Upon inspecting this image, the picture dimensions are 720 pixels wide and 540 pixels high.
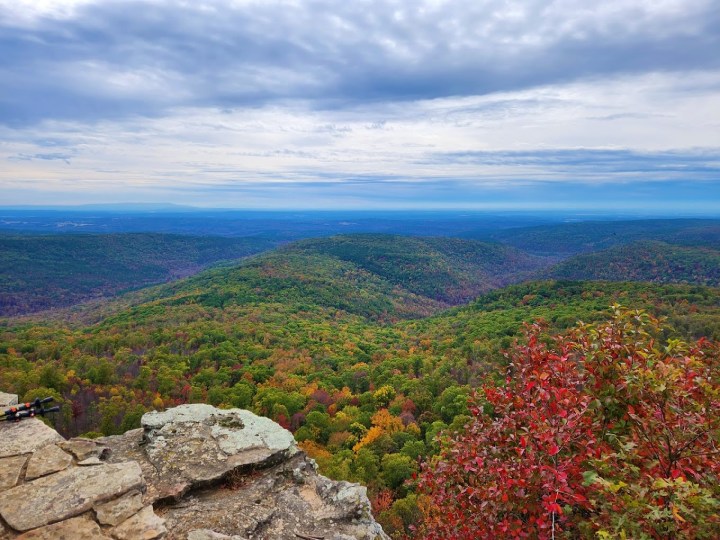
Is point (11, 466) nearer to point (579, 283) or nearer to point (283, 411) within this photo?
point (283, 411)

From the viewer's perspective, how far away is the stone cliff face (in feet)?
30.0

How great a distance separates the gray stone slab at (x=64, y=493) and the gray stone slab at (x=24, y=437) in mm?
1664

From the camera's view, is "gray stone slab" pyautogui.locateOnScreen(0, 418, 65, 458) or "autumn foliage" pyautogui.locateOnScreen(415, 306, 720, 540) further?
"gray stone slab" pyautogui.locateOnScreen(0, 418, 65, 458)

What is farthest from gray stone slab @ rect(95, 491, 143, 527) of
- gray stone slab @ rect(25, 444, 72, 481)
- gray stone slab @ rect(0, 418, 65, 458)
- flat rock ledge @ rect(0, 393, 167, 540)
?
gray stone slab @ rect(0, 418, 65, 458)

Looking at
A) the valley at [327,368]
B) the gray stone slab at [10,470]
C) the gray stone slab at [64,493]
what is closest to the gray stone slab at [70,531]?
the gray stone slab at [64,493]

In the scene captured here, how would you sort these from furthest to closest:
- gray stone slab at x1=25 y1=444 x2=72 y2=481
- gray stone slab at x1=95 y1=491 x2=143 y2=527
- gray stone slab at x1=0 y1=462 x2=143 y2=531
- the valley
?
the valley < gray stone slab at x1=25 y1=444 x2=72 y2=481 < gray stone slab at x1=95 y1=491 x2=143 y2=527 < gray stone slab at x1=0 y1=462 x2=143 y2=531

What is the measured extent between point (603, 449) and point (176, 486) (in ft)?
39.8

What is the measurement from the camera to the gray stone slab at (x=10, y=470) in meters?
9.70

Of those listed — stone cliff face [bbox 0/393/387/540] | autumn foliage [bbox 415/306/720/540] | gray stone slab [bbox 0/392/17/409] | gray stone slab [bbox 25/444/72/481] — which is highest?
autumn foliage [bbox 415/306/720/540]

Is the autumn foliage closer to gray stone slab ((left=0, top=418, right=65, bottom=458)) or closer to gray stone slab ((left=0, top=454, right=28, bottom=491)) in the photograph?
gray stone slab ((left=0, top=454, right=28, bottom=491))

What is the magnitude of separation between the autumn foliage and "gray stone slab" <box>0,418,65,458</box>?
37.1ft

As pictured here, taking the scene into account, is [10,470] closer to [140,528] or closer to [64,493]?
[64,493]

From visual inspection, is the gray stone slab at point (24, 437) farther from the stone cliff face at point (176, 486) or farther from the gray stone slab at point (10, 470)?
the gray stone slab at point (10, 470)

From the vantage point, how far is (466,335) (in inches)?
3051
